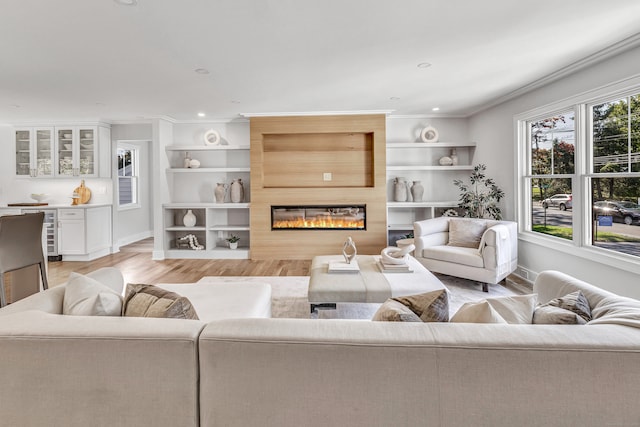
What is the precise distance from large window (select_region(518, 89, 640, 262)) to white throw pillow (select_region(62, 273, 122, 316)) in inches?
153

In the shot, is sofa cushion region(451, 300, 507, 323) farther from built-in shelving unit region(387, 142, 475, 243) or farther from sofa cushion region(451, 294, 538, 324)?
built-in shelving unit region(387, 142, 475, 243)

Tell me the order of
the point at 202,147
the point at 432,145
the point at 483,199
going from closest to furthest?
the point at 483,199, the point at 432,145, the point at 202,147

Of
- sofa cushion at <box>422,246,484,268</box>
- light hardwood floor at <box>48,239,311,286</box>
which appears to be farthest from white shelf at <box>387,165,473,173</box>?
light hardwood floor at <box>48,239,311,286</box>

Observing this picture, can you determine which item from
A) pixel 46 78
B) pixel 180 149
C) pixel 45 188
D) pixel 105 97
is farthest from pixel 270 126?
pixel 45 188

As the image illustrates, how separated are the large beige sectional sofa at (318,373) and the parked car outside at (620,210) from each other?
255 cm

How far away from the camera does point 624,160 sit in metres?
3.10

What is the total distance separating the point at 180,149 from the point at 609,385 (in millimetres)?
6132

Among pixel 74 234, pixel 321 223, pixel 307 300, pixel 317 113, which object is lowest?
pixel 307 300

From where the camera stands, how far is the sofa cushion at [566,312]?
1209 mm

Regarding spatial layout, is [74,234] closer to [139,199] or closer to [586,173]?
[139,199]

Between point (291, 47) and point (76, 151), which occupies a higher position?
point (291, 47)

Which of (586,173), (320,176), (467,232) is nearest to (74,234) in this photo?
(320,176)

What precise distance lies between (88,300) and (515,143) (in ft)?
16.0

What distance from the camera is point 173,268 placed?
5207 millimetres
